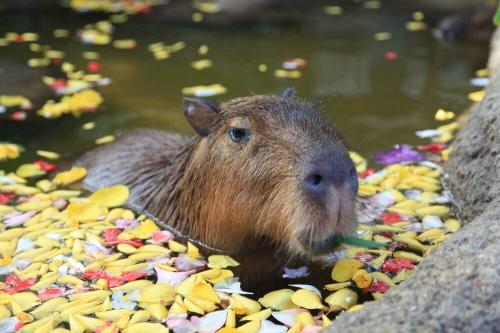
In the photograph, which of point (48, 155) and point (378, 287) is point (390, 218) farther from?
point (48, 155)

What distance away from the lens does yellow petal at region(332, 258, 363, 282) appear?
366 cm

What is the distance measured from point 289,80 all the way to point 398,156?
2.02 metres

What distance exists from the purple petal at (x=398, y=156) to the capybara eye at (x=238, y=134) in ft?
5.82

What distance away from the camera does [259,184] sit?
141 inches

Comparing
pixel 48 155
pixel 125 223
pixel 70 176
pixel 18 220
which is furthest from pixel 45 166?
pixel 125 223

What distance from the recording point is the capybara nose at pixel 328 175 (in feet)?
10.4

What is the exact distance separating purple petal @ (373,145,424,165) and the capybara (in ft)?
4.49

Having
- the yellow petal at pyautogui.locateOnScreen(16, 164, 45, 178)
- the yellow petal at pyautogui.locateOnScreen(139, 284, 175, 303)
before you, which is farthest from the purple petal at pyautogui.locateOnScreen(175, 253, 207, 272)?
the yellow petal at pyautogui.locateOnScreen(16, 164, 45, 178)

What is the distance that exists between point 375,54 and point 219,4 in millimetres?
2578

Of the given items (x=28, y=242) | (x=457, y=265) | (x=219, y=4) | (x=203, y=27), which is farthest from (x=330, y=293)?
(x=219, y=4)

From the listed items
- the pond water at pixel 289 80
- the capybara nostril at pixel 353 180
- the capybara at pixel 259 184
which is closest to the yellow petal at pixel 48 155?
the pond water at pixel 289 80

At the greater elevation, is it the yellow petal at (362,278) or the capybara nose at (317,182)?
the capybara nose at (317,182)

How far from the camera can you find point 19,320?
3.37m

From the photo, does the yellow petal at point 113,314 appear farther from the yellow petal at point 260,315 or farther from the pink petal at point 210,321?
the yellow petal at point 260,315
